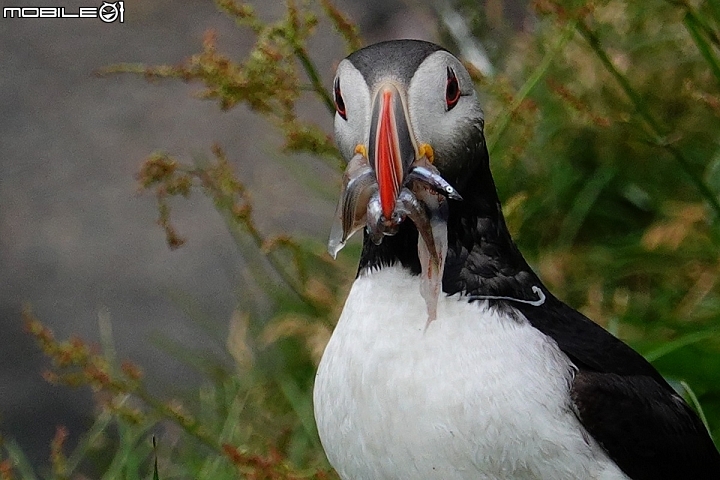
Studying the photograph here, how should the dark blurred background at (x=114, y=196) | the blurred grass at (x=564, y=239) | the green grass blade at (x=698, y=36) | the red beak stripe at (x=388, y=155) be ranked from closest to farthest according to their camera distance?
the red beak stripe at (x=388, y=155) → the green grass blade at (x=698, y=36) → the blurred grass at (x=564, y=239) → the dark blurred background at (x=114, y=196)

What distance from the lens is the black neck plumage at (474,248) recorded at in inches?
71.6

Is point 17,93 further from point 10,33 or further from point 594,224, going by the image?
point 594,224

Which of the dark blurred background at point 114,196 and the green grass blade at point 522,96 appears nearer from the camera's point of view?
the green grass blade at point 522,96

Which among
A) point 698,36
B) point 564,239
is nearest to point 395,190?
point 698,36

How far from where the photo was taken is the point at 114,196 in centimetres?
493

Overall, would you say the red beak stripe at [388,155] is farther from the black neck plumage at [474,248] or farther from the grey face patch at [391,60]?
the black neck plumage at [474,248]

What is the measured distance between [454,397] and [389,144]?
37 cm

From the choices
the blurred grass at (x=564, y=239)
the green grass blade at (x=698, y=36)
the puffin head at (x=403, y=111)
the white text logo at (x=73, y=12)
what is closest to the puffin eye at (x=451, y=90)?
the puffin head at (x=403, y=111)

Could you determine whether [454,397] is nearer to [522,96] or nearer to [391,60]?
[391,60]

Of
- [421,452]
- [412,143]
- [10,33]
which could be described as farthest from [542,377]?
[10,33]

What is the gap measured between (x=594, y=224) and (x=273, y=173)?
1.53 meters

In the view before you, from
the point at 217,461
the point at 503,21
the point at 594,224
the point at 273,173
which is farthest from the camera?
the point at 273,173

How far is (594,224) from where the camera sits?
3.61 m

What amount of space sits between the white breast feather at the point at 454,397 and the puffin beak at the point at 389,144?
0.21m
